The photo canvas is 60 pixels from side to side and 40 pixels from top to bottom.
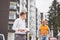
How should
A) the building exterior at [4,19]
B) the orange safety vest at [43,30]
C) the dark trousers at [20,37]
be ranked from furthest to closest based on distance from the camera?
the orange safety vest at [43,30] < the dark trousers at [20,37] < the building exterior at [4,19]

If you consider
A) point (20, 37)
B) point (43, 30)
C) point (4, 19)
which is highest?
point (4, 19)

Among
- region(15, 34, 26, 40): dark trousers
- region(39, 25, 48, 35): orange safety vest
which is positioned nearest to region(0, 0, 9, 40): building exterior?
region(15, 34, 26, 40): dark trousers

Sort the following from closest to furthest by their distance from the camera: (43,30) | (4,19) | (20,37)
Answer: (4,19), (20,37), (43,30)

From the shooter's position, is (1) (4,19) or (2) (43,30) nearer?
(1) (4,19)

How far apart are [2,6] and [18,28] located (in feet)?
6.30

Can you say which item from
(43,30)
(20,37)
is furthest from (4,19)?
(43,30)

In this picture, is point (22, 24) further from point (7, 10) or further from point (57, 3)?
point (57, 3)

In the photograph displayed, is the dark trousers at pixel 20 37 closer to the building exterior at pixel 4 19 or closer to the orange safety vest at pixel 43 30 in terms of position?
the building exterior at pixel 4 19

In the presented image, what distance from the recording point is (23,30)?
669 centimetres

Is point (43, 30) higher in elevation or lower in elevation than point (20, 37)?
lower

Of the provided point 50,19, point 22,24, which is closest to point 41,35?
point 22,24

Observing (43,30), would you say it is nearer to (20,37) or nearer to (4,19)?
(20,37)

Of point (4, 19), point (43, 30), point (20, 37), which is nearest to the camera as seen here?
point (4, 19)

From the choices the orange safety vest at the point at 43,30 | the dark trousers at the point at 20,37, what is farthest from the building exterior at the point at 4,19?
the orange safety vest at the point at 43,30
